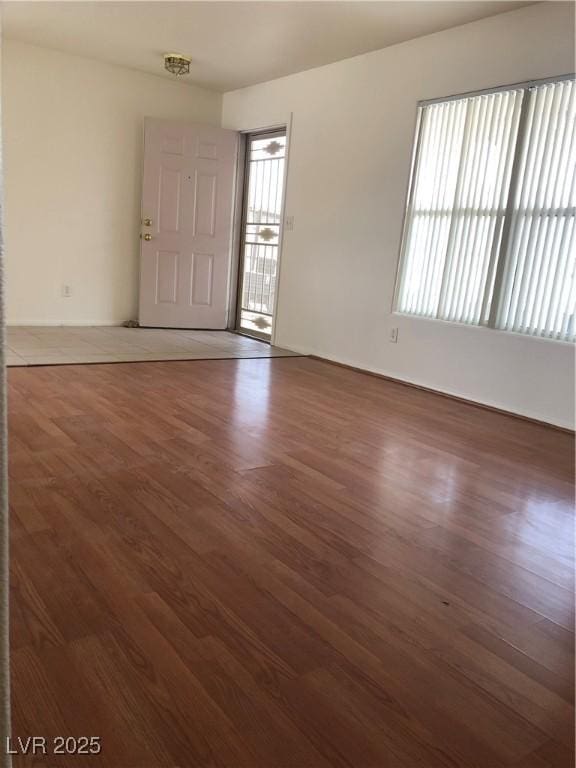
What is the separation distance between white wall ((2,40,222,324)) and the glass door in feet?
2.51

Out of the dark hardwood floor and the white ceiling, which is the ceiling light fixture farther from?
the dark hardwood floor

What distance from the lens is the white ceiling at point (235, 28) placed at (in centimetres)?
390

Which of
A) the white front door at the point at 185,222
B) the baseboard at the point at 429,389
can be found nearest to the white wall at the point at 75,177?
the white front door at the point at 185,222

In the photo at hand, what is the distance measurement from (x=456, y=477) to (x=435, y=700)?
1508mm

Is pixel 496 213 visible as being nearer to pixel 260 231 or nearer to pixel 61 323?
pixel 260 231

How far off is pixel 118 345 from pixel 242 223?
7.31 feet

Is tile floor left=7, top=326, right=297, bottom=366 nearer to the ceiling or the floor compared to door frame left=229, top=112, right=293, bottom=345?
nearer to the floor

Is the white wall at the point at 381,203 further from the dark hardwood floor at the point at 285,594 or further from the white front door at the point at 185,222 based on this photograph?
the dark hardwood floor at the point at 285,594

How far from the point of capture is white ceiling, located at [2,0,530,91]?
390 centimetres

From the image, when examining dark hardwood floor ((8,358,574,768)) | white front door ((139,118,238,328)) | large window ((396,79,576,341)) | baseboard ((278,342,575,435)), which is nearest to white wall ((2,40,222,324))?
white front door ((139,118,238,328))

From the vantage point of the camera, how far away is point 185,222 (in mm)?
6270

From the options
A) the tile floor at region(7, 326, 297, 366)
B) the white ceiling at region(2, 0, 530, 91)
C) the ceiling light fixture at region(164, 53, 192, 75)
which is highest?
the white ceiling at region(2, 0, 530, 91)

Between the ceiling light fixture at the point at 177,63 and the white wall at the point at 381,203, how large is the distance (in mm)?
845

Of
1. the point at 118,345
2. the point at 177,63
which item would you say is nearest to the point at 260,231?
the point at 177,63
